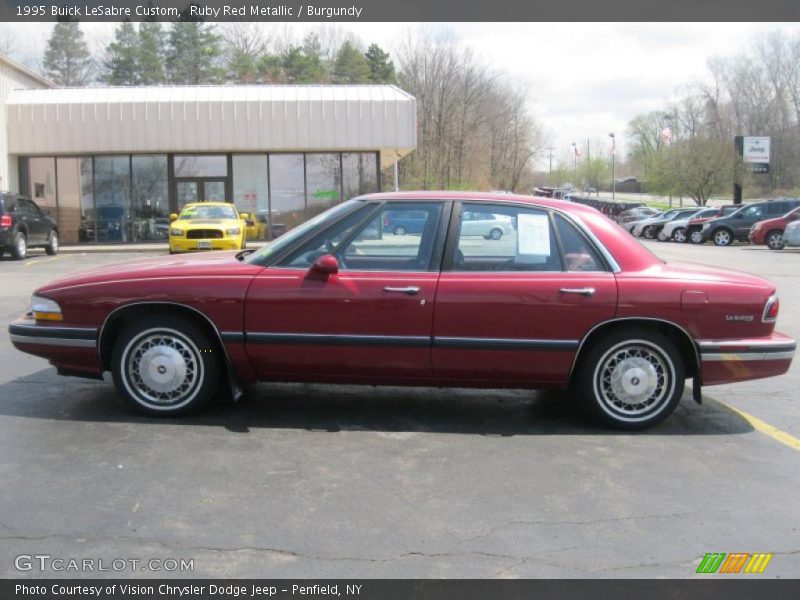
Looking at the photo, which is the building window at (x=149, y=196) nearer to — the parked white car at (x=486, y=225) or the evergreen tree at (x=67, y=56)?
the parked white car at (x=486, y=225)

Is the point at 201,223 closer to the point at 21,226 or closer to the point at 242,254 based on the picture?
the point at 21,226

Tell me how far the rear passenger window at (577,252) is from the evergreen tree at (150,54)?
48970 millimetres

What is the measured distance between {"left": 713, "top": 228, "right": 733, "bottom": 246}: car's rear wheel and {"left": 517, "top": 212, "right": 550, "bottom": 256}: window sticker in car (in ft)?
89.6

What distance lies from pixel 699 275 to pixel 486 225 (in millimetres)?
1469

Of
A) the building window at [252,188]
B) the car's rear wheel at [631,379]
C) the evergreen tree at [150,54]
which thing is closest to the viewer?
the car's rear wheel at [631,379]

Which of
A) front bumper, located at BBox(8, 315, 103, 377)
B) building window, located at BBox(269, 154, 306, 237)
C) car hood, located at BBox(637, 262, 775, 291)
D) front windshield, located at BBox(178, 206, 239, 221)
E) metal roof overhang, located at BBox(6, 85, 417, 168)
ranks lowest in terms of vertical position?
front bumper, located at BBox(8, 315, 103, 377)

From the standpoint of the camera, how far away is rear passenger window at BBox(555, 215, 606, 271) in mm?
5086

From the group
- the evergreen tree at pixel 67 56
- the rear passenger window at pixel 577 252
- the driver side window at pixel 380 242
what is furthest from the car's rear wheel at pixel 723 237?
the evergreen tree at pixel 67 56

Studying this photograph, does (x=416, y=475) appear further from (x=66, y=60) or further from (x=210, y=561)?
(x=66, y=60)

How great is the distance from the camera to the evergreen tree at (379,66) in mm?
55756

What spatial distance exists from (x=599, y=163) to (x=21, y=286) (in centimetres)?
10681

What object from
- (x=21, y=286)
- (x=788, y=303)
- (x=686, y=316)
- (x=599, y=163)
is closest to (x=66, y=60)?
(x=21, y=286)

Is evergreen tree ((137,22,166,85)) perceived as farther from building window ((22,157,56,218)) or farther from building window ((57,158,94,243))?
building window ((57,158,94,243))

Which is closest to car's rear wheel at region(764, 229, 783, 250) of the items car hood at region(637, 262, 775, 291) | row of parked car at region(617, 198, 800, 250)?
row of parked car at region(617, 198, 800, 250)
